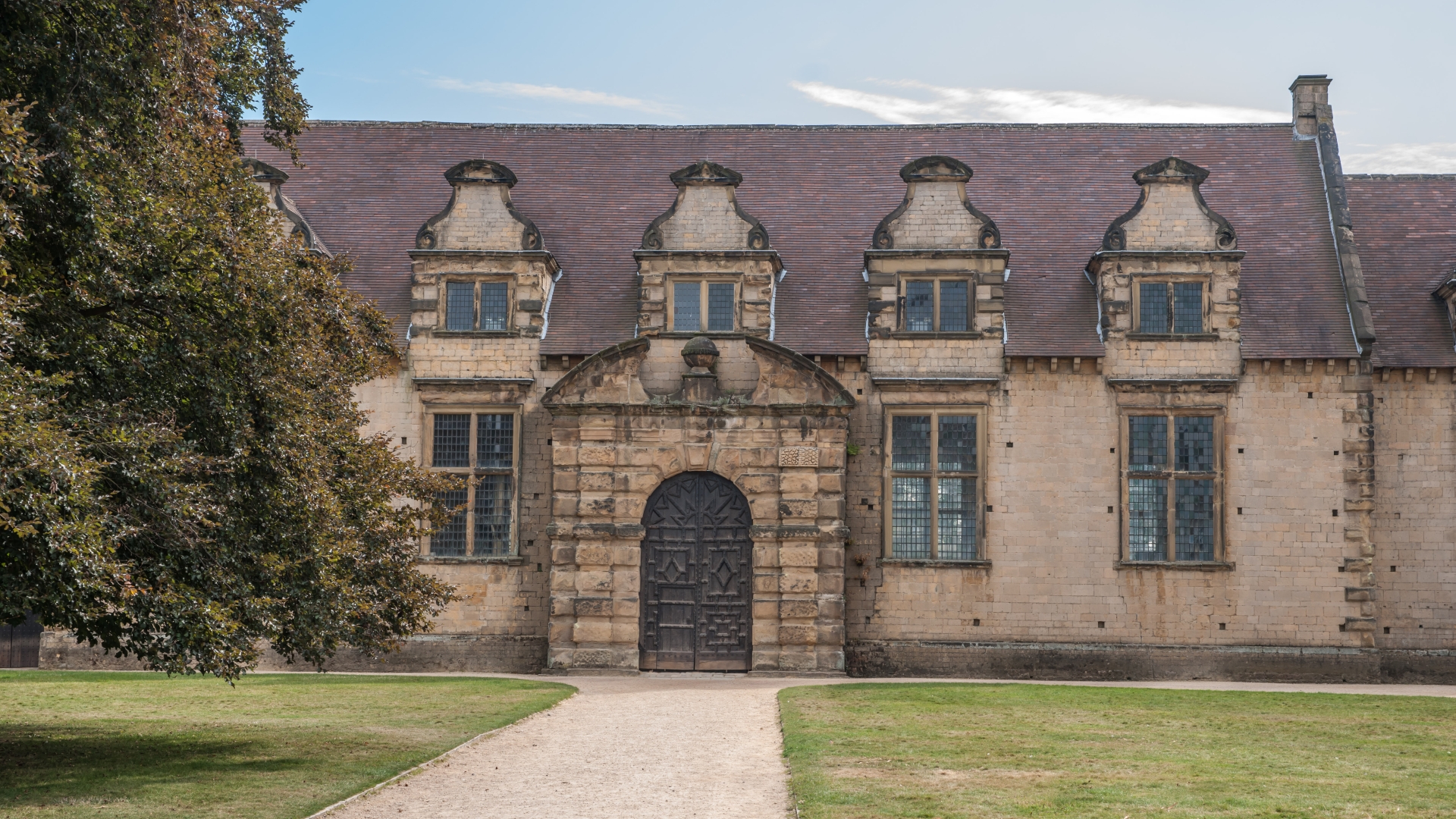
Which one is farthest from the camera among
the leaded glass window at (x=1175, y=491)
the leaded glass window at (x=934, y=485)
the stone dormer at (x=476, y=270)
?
the stone dormer at (x=476, y=270)

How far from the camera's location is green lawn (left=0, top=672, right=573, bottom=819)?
1101 centimetres

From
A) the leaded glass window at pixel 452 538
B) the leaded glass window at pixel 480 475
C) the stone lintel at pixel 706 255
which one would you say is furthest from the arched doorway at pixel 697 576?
the stone lintel at pixel 706 255

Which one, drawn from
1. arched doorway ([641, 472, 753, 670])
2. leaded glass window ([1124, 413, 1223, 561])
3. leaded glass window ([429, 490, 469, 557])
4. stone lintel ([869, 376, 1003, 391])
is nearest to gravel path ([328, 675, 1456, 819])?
arched doorway ([641, 472, 753, 670])

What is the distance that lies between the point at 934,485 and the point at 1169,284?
19.5 feet

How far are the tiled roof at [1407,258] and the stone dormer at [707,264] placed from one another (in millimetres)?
11581

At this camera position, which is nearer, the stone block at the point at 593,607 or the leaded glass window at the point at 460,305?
the stone block at the point at 593,607

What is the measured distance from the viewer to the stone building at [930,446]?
977 inches

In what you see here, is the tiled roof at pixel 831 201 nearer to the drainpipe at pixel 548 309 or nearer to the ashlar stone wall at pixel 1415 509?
the drainpipe at pixel 548 309

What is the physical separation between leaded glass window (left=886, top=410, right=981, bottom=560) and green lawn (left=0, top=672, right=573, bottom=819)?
772 cm

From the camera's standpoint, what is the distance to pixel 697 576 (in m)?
25.0

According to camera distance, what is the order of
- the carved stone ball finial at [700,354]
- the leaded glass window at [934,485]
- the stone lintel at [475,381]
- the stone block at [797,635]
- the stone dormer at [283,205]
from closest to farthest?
the stone block at [797,635]
the carved stone ball finial at [700,354]
the leaded glass window at [934,485]
the stone lintel at [475,381]
the stone dormer at [283,205]

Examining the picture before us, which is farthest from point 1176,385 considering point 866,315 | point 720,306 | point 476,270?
point 476,270

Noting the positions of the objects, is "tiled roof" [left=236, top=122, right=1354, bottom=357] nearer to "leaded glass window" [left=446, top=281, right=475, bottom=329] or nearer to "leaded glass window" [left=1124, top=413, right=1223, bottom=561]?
"leaded glass window" [left=446, top=281, right=475, bottom=329]

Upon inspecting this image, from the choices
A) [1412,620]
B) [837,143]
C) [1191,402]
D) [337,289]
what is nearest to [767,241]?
[837,143]
